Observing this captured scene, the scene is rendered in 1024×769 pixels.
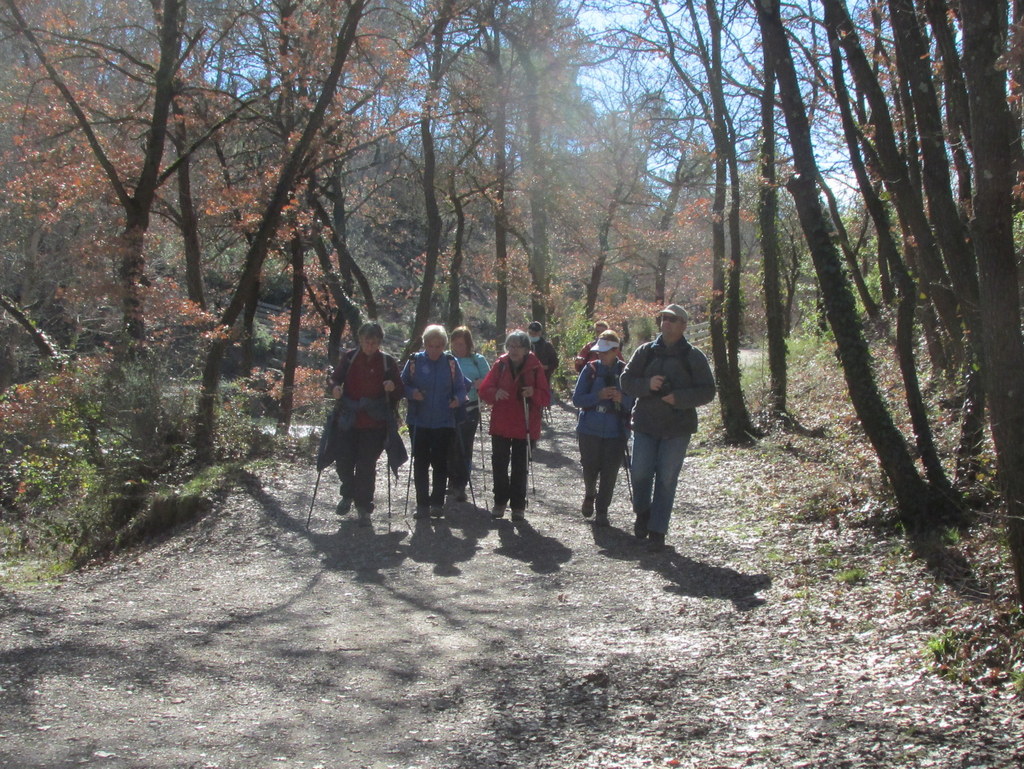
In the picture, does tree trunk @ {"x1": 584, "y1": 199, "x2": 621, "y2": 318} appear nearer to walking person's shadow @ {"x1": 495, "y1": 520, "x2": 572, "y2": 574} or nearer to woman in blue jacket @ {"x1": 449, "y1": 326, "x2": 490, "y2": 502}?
woman in blue jacket @ {"x1": 449, "y1": 326, "x2": 490, "y2": 502}

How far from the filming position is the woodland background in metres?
7.34

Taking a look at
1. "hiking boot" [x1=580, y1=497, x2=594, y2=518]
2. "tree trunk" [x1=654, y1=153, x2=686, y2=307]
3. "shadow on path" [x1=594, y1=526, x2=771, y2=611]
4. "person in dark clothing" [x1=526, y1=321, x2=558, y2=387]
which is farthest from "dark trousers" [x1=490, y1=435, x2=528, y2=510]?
"tree trunk" [x1=654, y1=153, x2=686, y2=307]

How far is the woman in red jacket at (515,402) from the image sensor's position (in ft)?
30.6

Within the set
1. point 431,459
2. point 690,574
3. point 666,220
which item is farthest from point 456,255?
point 690,574

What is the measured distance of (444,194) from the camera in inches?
1060

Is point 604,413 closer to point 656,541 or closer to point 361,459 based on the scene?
point 656,541

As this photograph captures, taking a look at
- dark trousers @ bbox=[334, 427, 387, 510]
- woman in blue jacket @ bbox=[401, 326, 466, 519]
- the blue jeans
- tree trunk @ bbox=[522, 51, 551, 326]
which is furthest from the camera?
tree trunk @ bbox=[522, 51, 551, 326]

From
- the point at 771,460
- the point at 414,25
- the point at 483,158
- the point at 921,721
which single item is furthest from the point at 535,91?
the point at 921,721

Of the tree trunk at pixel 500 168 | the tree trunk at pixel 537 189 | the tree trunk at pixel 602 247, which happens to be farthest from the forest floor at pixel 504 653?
the tree trunk at pixel 602 247

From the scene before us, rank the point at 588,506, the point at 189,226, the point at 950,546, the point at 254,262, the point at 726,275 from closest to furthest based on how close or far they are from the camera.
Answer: the point at 950,546
the point at 588,506
the point at 254,262
the point at 726,275
the point at 189,226

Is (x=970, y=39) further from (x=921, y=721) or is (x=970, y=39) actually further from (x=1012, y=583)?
(x=921, y=721)

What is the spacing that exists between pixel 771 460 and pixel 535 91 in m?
14.2

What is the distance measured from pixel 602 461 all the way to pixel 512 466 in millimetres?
953

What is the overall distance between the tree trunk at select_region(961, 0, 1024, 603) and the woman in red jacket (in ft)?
16.7
